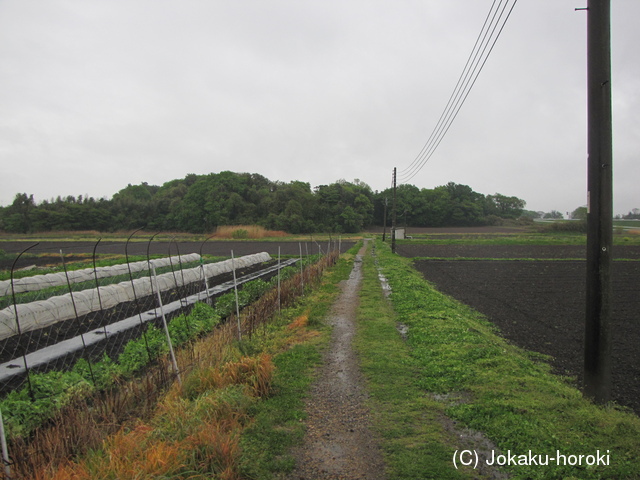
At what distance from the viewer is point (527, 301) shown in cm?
1207

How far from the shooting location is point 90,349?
7.38 m

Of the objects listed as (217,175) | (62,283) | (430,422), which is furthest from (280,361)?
(217,175)

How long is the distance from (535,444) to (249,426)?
271 cm

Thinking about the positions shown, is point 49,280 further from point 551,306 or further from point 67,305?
point 551,306

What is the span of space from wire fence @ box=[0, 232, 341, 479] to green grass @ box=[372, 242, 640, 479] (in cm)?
332

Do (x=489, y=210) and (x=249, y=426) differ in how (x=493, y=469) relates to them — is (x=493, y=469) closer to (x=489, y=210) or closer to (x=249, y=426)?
(x=249, y=426)

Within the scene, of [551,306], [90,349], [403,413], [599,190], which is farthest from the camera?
[551,306]

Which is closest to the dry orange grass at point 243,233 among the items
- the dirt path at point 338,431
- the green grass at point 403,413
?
the green grass at point 403,413

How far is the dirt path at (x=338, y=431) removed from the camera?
11.0 ft

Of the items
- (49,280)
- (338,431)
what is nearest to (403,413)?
(338,431)

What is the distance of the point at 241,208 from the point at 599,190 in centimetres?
6418

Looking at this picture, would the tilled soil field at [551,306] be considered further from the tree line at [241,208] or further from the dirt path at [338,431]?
the tree line at [241,208]

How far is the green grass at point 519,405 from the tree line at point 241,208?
4917 cm

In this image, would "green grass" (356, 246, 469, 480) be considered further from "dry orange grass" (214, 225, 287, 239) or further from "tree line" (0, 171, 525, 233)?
"tree line" (0, 171, 525, 233)
